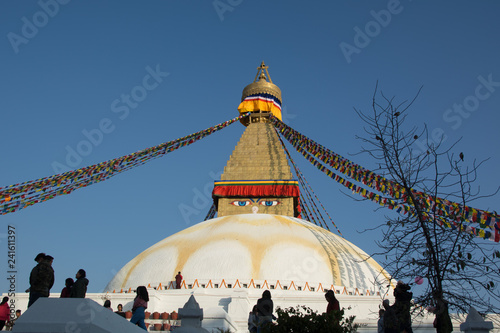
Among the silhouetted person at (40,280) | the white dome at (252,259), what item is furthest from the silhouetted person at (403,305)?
the white dome at (252,259)

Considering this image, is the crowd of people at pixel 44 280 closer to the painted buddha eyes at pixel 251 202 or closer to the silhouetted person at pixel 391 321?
the silhouetted person at pixel 391 321

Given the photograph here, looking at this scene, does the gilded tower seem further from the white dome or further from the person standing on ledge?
the person standing on ledge

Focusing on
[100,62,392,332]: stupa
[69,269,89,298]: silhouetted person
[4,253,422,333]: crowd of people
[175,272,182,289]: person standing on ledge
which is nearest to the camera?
[4,253,422,333]: crowd of people

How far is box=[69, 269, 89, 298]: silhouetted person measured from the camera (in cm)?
792

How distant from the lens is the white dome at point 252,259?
52.0 ft

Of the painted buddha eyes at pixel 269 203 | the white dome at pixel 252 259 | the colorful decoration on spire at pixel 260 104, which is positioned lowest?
the white dome at pixel 252 259

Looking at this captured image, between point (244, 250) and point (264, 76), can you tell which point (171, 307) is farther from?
point (264, 76)

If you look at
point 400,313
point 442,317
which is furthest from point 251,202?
point 442,317

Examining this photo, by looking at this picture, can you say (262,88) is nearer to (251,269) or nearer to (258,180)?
(258,180)

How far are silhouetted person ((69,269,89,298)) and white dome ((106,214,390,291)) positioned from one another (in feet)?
25.9

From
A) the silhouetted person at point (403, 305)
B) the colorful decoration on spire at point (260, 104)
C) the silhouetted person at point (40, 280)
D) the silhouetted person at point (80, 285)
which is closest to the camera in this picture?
the silhouetted person at point (403, 305)

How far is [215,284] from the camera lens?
51.0ft

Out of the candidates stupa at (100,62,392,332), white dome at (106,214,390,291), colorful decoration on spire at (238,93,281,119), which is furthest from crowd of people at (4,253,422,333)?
colorful decoration on spire at (238,93,281,119)

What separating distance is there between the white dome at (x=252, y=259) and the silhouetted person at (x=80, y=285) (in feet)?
25.9
